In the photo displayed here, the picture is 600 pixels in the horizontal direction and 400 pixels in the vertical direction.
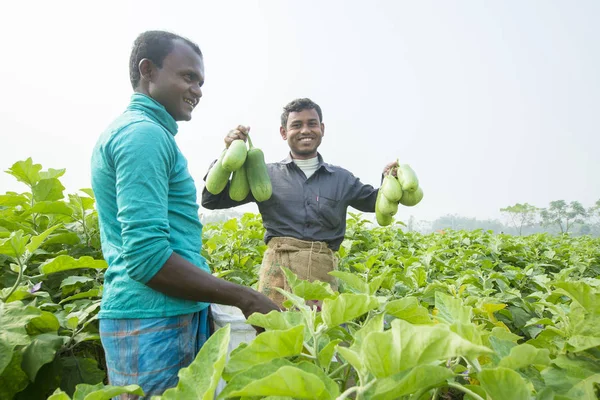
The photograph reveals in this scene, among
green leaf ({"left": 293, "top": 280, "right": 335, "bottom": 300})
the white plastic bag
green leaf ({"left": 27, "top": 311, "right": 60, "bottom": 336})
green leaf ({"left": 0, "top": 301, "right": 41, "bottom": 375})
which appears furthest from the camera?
green leaf ({"left": 27, "top": 311, "right": 60, "bottom": 336})

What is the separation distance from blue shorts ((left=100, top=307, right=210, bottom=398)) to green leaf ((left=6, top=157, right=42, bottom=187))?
1.56 metres

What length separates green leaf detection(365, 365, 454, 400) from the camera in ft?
1.85

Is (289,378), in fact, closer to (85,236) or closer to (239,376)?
(239,376)

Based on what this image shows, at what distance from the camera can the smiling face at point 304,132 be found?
3266mm

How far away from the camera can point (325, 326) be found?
2.78ft

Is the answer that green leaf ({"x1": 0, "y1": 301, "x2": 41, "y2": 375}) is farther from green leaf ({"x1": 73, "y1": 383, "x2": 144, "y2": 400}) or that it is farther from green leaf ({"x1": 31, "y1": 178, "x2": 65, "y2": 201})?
green leaf ({"x1": 31, "y1": 178, "x2": 65, "y2": 201})

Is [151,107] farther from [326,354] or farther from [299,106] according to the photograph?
[299,106]

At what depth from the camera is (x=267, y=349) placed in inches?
28.5

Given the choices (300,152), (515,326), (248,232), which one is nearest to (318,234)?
(300,152)

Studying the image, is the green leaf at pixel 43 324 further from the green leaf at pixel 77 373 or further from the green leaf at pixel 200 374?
the green leaf at pixel 200 374

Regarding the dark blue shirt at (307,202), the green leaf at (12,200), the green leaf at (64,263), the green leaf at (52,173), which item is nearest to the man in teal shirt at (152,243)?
the green leaf at (64,263)

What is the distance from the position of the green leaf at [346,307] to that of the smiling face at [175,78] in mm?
1273

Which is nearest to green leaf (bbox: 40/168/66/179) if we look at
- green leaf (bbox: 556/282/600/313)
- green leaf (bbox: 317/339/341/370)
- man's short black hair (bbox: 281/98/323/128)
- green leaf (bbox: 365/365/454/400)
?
man's short black hair (bbox: 281/98/323/128)

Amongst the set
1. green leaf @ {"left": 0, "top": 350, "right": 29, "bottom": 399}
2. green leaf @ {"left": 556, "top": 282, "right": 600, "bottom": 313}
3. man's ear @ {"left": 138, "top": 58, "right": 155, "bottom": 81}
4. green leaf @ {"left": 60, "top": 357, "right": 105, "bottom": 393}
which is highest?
man's ear @ {"left": 138, "top": 58, "right": 155, "bottom": 81}
